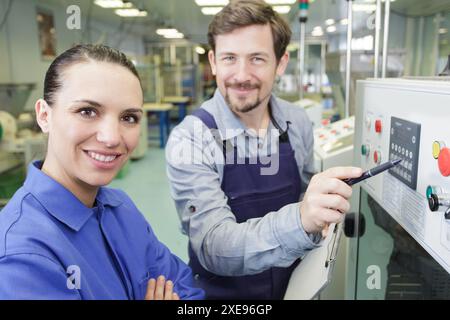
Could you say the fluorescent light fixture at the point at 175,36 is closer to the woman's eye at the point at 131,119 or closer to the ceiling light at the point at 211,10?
the ceiling light at the point at 211,10

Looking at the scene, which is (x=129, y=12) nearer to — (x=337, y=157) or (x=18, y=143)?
(x=18, y=143)

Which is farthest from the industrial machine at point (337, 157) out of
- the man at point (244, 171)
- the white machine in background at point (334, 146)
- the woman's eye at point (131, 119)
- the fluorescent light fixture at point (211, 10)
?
the woman's eye at point (131, 119)

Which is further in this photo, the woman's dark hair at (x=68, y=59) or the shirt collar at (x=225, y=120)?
the shirt collar at (x=225, y=120)

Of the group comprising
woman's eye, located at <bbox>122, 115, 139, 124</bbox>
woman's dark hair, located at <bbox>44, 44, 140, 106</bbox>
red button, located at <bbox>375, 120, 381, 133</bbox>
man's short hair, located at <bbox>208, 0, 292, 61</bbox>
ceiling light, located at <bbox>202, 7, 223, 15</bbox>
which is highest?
ceiling light, located at <bbox>202, 7, 223, 15</bbox>

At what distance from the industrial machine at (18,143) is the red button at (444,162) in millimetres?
646

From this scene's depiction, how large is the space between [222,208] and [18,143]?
1.49 ft

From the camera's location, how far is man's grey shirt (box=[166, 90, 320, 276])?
0.74 metres

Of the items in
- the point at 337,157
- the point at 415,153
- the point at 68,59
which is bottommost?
the point at 337,157

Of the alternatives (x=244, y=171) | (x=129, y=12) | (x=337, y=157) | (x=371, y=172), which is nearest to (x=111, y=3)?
(x=129, y=12)

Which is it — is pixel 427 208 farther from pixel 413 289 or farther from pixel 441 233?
pixel 413 289

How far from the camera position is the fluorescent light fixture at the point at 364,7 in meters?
0.94

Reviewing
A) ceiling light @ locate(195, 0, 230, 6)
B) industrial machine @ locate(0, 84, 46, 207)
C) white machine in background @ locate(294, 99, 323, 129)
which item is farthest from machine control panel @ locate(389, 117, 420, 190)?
white machine in background @ locate(294, 99, 323, 129)

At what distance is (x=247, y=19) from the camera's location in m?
0.77

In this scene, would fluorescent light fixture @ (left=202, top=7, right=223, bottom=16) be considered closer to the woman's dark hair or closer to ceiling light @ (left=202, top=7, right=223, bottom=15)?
ceiling light @ (left=202, top=7, right=223, bottom=15)
